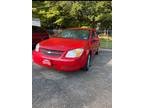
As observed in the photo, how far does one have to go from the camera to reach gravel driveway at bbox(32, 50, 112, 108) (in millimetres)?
3120

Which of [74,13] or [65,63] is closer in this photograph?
[65,63]

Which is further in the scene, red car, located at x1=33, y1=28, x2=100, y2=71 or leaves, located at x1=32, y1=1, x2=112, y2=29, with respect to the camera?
leaves, located at x1=32, y1=1, x2=112, y2=29

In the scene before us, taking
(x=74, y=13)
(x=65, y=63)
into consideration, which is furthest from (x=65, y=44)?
(x=74, y=13)

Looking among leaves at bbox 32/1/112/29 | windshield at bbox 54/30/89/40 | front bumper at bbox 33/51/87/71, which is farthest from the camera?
leaves at bbox 32/1/112/29

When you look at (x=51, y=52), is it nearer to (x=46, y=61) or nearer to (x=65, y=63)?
(x=46, y=61)

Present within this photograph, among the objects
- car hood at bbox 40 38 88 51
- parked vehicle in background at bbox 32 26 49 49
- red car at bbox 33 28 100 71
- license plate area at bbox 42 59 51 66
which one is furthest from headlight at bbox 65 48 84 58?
parked vehicle in background at bbox 32 26 49 49

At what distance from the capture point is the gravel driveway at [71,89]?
123 inches

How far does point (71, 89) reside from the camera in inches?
147

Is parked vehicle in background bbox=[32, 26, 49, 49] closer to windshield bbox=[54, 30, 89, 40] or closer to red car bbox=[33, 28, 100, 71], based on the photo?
windshield bbox=[54, 30, 89, 40]
